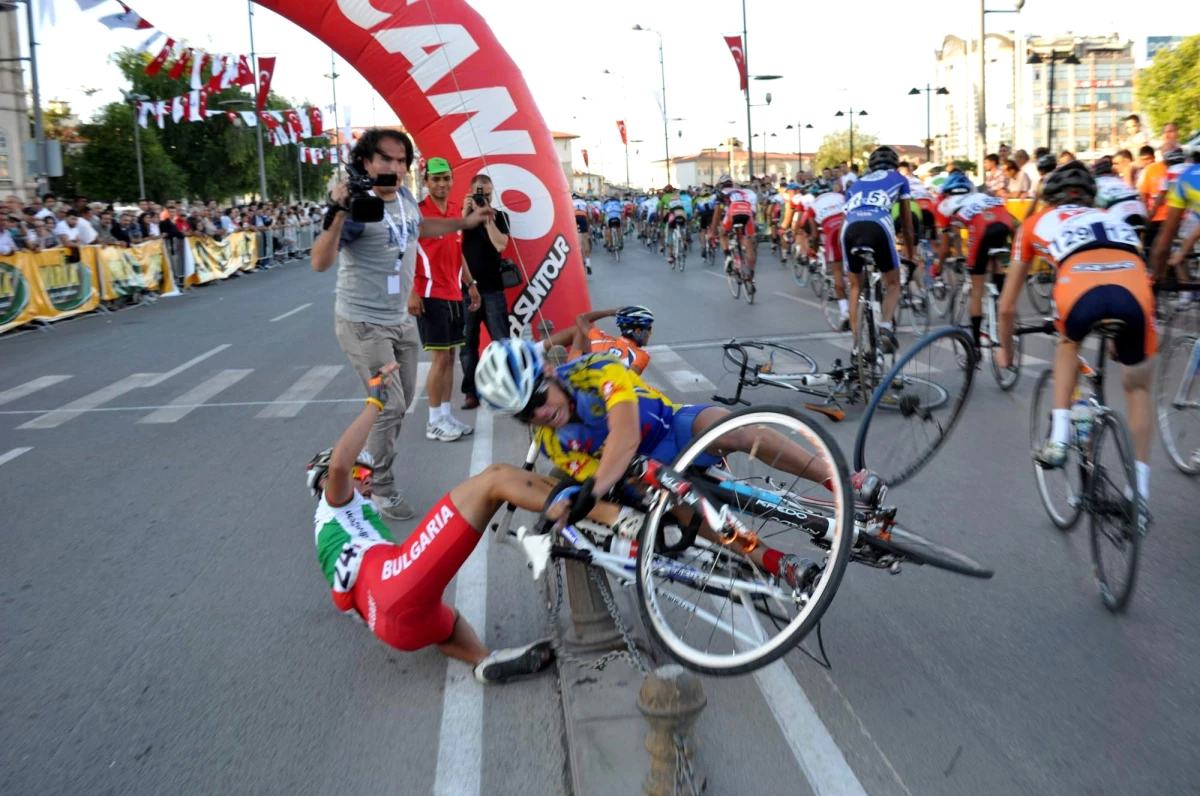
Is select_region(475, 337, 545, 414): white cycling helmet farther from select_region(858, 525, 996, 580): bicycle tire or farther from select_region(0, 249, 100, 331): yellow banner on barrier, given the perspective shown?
select_region(0, 249, 100, 331): yellow banner on barrier

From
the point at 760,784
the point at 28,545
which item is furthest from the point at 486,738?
the point at 28,545

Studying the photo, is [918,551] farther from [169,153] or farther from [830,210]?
[169,153]

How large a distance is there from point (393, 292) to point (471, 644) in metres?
2.46

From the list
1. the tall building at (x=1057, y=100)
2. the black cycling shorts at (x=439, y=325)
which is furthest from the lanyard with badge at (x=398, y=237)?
the tall building at (x=1057, y=100)

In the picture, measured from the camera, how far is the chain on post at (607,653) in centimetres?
372

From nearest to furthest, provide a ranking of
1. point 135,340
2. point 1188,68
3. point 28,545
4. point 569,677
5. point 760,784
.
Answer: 1. point 760,784
2. point 569,677
3. point 28,545
4. point 135,340
5. point 1188,68

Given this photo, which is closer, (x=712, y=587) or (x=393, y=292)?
(x=712, y=587)

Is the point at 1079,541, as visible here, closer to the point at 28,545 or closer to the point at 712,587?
the point at 712,587

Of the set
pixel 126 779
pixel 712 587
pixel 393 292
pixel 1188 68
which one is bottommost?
pixel 126 779

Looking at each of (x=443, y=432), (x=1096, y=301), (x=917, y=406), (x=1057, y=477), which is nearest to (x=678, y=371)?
(x=443, y=432)

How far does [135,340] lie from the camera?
15180 millimetres

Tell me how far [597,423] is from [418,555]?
78 centimetres

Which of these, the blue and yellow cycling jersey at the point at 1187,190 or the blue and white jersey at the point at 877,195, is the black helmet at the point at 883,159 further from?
the blue and yellow cycling jersey at the point at 1187,190

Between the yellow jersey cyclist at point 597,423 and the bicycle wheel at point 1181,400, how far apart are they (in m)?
2.94
